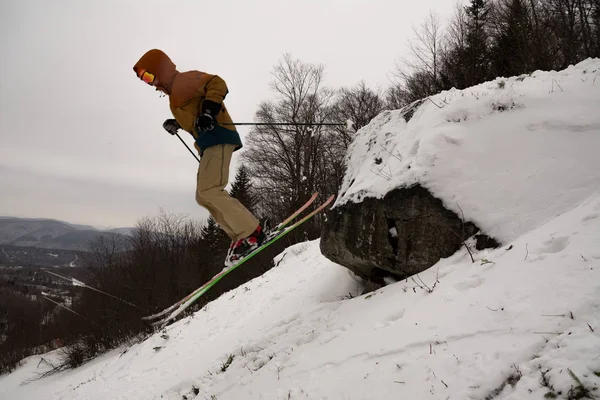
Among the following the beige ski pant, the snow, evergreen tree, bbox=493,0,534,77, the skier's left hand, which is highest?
evergreen tree, bbox=493,0,534,77

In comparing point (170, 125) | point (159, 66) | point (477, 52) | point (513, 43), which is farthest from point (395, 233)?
point (477, 52)

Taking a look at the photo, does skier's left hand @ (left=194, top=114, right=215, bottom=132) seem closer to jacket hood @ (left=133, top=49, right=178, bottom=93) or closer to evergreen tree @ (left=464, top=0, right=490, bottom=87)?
jacket hood @ (left=133, top=49, right=178, bottom=93)

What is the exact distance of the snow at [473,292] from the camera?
5.43 ft

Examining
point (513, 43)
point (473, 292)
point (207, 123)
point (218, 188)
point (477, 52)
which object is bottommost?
point (473, 292)

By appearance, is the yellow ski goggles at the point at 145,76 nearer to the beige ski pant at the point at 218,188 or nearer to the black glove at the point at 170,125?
the black glove at the point at 170,125

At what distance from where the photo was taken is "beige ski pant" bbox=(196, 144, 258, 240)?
383cm

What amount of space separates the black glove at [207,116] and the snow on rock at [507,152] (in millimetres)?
2061

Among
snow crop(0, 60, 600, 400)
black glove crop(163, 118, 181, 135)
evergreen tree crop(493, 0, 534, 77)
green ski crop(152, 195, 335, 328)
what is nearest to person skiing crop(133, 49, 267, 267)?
green ski crop(152, 195, 335, 328)

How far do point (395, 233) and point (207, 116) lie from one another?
266 centimetres

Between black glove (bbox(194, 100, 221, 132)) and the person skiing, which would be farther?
the person skiing

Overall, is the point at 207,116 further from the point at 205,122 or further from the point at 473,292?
the point at 473,292

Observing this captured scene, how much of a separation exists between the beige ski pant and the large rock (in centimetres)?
136

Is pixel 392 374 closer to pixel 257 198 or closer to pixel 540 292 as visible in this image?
pixel 540 292

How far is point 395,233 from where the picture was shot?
353 centimetres
